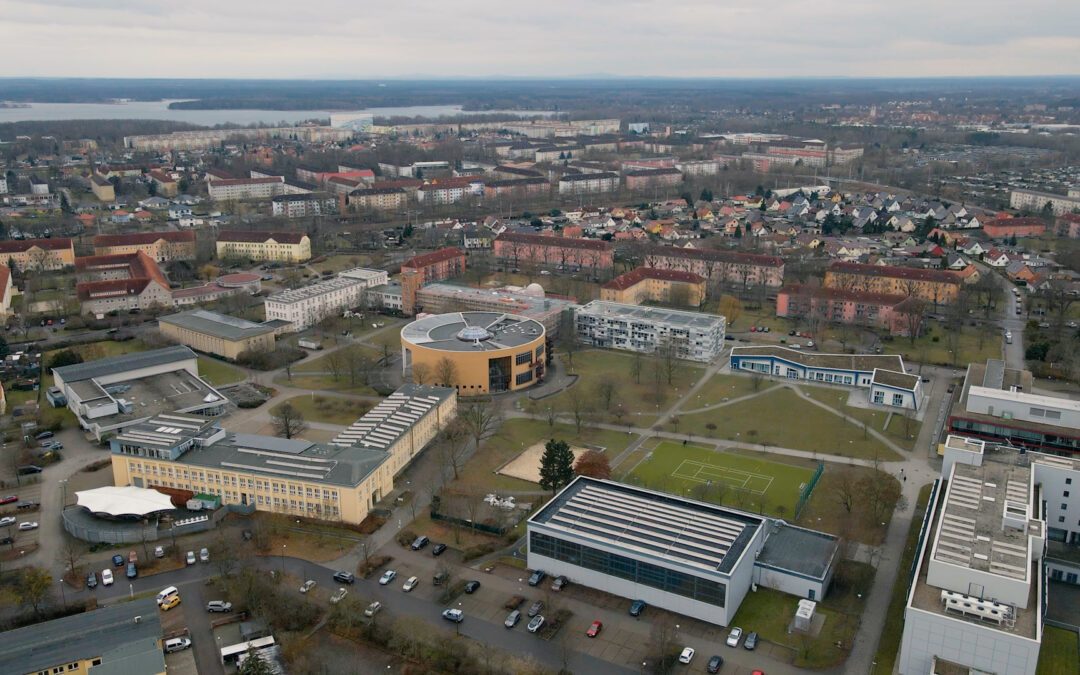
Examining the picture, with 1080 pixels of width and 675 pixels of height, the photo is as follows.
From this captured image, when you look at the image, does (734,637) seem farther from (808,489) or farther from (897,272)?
(897,272)

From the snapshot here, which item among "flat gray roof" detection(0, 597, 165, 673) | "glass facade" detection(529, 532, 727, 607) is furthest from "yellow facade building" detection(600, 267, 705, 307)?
"flat gray roof" detection(0, 597, 165, 673)

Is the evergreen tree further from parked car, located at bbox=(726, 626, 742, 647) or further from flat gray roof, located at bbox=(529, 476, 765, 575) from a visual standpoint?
Answer: parked car, located at bbox=(726, 626, 742, 647)

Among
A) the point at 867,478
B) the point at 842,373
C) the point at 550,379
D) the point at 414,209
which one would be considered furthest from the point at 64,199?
the point at 867,478

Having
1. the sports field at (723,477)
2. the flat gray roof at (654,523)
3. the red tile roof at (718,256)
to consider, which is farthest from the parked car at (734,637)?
the red tile roof at (718,256)

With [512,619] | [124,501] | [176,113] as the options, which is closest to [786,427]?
[512,619]

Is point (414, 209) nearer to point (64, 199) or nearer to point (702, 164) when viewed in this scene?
point (64, 199)
